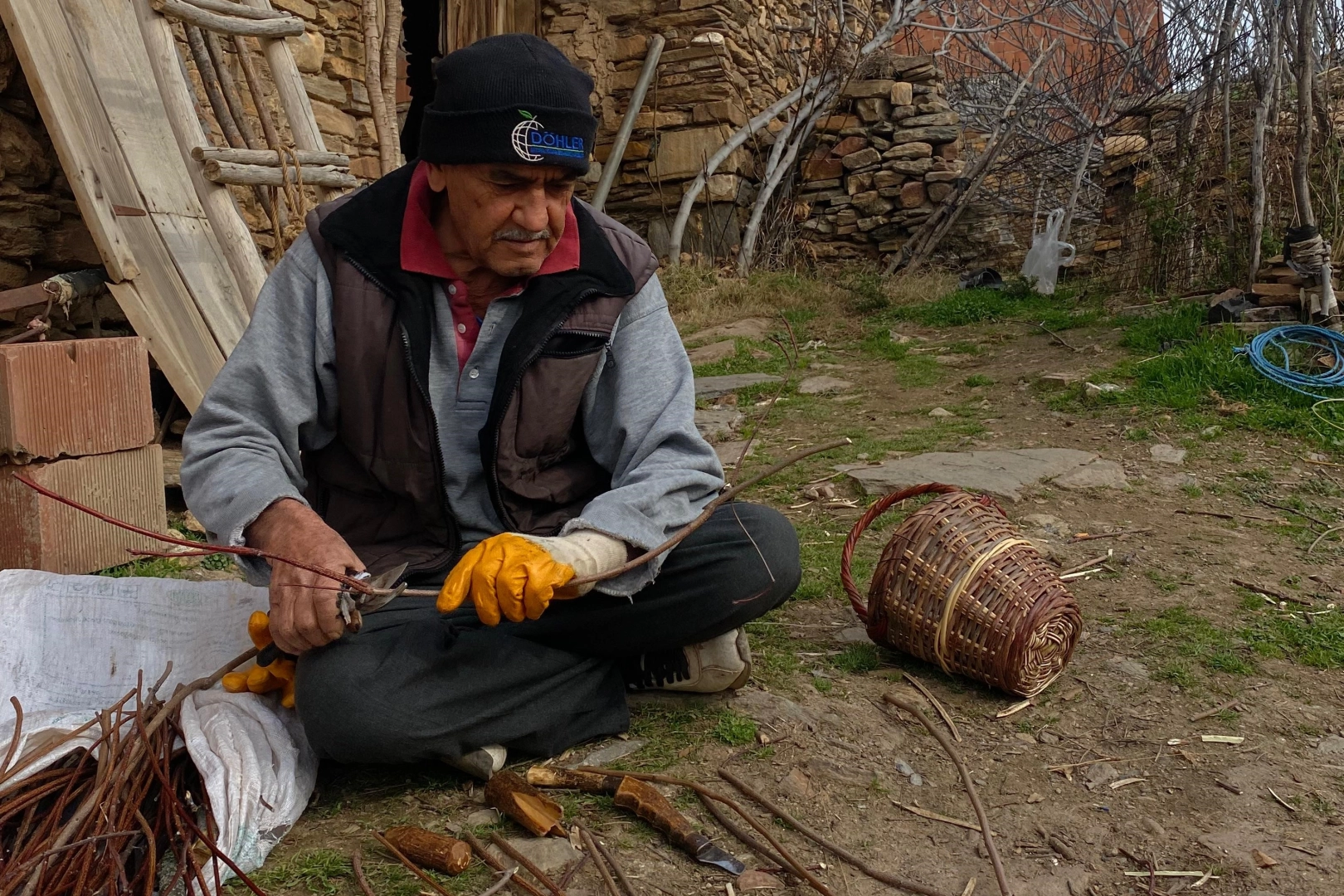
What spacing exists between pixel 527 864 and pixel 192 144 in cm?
332

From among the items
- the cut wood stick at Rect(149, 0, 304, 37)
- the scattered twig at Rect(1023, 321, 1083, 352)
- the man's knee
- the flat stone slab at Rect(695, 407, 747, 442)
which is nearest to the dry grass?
the scattered twig at Rect(1023, 321, 1083, 352)

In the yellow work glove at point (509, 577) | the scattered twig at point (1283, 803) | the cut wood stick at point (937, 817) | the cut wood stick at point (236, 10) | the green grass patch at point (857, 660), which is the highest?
the cut wood stick at point (236, 10)

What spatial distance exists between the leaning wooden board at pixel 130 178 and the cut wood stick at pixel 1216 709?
10.7 ft

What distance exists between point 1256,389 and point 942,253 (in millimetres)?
5372

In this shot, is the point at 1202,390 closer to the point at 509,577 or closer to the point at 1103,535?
the point at 1103,535

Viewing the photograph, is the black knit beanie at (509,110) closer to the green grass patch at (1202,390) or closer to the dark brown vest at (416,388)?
the dark brown vest at (416,388)

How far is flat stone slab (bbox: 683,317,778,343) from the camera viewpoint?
7191mm

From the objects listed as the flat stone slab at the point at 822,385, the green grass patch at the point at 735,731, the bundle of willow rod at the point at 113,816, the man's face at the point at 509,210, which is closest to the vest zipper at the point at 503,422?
the man's face at the point at 509,210

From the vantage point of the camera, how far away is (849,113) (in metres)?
9.96

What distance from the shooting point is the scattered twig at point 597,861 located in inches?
66.2

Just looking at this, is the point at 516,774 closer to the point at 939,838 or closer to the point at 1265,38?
the point at 939,838

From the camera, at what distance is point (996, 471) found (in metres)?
4.08

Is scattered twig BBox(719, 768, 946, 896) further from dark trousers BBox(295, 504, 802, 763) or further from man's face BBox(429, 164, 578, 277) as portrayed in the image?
man's face BBox(429, 164, 578, 277)

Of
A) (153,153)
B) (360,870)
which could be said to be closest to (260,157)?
(153,153)
